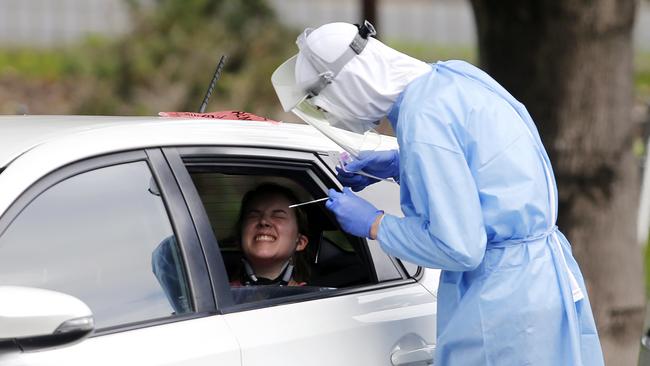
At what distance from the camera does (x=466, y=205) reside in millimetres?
3439

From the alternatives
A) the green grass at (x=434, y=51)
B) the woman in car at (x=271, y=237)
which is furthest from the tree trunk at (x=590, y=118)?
the green grass at (x=434, y=51)

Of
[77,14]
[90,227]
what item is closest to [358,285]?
[90,227]

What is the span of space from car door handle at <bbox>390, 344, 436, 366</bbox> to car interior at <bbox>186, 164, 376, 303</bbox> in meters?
0.26

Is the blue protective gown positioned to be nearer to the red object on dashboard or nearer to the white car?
the white car

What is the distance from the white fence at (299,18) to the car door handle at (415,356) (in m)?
11.1

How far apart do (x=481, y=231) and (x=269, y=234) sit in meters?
0.93

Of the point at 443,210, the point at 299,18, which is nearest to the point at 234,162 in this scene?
the point at 443,210

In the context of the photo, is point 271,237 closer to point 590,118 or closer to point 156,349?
point 156,349

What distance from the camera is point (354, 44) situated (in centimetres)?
371

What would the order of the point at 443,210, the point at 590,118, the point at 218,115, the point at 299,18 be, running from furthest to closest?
the point at 299,18 < the point at 590,118 < the point at 218,115 < the point at 443,210

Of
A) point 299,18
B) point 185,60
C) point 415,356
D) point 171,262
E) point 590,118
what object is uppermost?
point 299,18

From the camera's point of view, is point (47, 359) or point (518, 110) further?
point (518, 110)

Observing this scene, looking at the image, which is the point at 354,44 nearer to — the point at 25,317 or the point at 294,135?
the point at 294,135

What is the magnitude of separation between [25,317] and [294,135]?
1.39 meters
